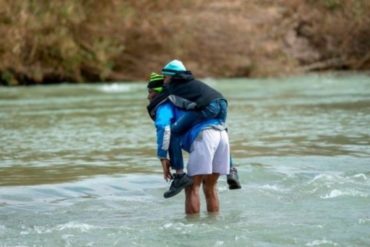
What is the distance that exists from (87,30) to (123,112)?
1622 cm

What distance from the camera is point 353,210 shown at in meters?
10.7

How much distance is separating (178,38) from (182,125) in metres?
32.4

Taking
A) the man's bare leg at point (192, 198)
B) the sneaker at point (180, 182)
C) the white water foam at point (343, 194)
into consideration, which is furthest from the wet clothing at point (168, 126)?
the white water foam at point (343, 194)

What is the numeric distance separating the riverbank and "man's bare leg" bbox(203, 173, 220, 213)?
28561 millimetres

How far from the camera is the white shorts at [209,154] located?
10242 millimetres

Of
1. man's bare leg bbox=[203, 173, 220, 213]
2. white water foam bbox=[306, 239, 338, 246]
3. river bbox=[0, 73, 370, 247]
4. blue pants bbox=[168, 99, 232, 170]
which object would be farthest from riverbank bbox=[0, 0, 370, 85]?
white water foam bbox=[306, 239, 338, 246]

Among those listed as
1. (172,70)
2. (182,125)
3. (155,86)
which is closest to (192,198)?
(182,125)

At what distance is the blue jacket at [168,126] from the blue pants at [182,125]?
6cm

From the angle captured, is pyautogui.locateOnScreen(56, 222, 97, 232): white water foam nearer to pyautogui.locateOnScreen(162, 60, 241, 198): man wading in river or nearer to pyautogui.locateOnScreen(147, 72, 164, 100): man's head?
pyautogui.locateOnScreen(162, 60, 241, 198): man wading in river

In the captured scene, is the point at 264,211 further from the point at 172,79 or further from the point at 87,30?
the point at 87,30

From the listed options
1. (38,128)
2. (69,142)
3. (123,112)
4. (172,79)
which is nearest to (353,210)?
(172,79)

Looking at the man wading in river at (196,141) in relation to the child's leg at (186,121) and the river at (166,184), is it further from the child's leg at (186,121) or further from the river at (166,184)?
the river at (166,184)

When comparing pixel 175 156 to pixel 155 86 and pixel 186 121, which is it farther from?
pixel 155 86

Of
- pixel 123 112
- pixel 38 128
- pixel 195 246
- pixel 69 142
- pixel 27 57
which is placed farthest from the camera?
pixel 27 57
